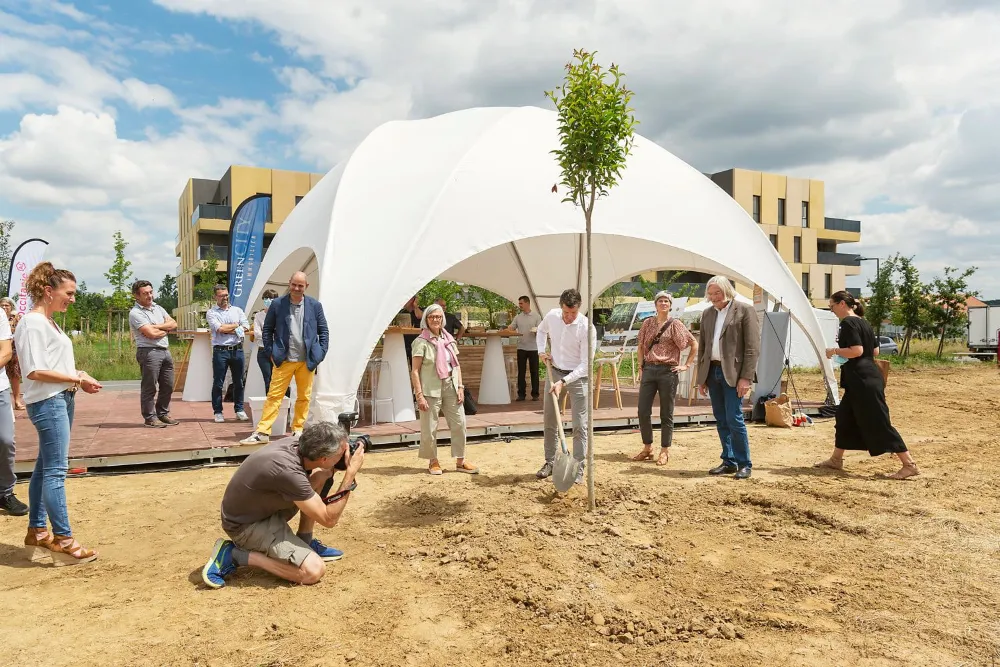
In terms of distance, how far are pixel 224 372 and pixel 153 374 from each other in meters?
0.80

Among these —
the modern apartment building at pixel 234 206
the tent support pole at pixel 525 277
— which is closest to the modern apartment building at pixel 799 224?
the modern apartment building at pixel 234 206

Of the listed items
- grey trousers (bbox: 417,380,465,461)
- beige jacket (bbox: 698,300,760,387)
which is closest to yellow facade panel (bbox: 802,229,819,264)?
beige jacket (bbox: 698,300,760,387)

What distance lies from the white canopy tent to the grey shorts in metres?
3.24

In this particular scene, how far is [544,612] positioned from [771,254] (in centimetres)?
736

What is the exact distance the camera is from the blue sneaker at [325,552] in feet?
12.8

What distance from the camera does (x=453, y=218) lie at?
746 cm

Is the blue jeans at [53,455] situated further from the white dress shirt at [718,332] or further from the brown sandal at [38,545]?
the white dress shirt at [718,332]

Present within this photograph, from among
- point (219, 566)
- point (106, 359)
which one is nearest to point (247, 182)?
point (106, 359)

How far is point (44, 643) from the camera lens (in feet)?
9.54

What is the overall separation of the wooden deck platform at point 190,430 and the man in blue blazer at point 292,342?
1.65ft

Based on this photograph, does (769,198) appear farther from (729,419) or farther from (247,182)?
(729,419)

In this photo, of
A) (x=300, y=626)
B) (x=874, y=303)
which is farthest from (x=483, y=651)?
(x=874, y=303)

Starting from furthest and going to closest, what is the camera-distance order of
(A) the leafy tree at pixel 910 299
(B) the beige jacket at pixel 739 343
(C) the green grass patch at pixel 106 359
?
(A) the leafy tree at pixel 910 299, (C) the green grass patch at pixel 106 359, (B) the beige jacket at pixel 739 343

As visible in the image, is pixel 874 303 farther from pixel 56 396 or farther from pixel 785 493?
pixel 56 396
